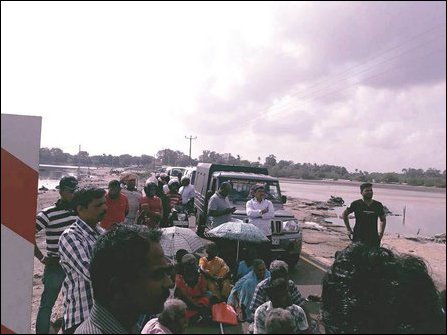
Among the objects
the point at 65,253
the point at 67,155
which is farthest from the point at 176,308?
the point at 67,155

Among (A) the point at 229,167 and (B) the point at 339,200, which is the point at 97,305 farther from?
(B) the point at 339,200

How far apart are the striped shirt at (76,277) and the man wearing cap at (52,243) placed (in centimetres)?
100

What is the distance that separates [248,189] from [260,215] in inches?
64.2

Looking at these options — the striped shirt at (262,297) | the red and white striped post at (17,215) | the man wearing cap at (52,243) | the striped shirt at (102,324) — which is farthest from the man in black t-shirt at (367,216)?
the red and white striped post at (17,215)

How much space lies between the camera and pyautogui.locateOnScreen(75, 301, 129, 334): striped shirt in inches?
62.0

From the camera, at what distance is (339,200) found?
35906 millimetres

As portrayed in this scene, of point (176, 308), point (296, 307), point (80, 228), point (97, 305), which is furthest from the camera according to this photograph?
point (296, 307)

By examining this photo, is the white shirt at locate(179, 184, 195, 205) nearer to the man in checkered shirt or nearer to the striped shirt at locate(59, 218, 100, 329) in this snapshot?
the man in checkered shirt

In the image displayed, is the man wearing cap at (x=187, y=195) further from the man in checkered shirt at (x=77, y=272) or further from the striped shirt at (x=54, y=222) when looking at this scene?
the man in checkered shirt at (x=77, y=272)

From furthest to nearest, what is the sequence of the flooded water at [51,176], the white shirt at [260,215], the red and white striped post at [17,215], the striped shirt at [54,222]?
1. the flooded water at [51,176]
2. the white shirt at [260,215]
3. the striped shirt at [54,222]
4. the red and white striped post at [17,215]

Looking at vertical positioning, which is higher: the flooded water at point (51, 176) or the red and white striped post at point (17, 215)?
the red and white striped post at point (17, 215)

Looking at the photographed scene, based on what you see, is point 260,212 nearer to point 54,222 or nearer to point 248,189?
point 248,189

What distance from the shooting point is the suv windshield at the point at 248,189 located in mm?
8906

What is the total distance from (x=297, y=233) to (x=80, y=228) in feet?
18.4
